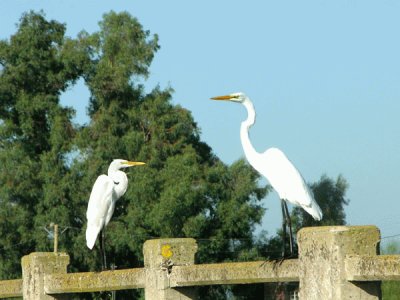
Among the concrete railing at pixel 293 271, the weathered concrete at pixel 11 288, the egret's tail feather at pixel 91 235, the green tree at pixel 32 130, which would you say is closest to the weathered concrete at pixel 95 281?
the concrete railing at pixel 293 271

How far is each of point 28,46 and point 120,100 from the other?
3.41 metres

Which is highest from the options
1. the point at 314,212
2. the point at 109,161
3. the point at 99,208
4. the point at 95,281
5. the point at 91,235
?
the point at 109,161

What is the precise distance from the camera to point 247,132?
30.7 ft

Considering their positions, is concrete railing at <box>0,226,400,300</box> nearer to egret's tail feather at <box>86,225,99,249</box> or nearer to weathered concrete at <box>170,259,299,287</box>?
weathered concrete at <box>170,259,299,287</box>

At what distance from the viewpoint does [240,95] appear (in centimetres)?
968

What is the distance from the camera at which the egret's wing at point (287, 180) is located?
807cm

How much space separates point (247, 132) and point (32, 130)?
2839 centimetres

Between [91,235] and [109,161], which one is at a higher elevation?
[109,161]

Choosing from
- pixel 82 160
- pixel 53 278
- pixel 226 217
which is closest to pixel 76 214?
pixel 82 160

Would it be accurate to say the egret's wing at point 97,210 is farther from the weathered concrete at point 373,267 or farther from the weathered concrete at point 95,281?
the weathered concrete at point 373,267

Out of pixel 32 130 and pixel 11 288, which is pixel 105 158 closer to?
pixel 32 130

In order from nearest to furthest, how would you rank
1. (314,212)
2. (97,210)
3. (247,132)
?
(314,212), (247,132), (97,210)

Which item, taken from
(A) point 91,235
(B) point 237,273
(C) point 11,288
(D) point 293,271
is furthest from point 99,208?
(D) point 293,271

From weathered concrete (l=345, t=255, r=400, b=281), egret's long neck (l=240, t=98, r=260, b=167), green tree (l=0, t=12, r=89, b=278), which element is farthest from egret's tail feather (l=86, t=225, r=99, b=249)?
green tree (l=0, t=12, r=89, b=278)
